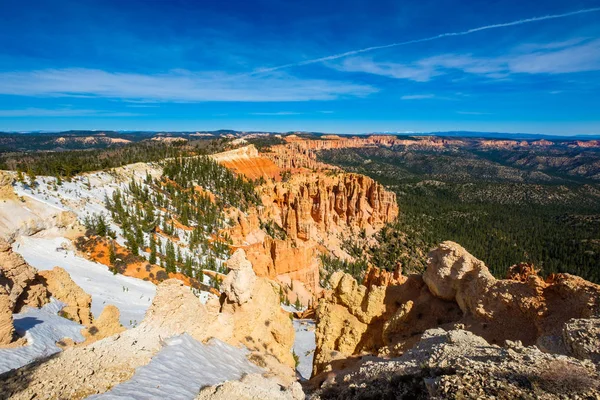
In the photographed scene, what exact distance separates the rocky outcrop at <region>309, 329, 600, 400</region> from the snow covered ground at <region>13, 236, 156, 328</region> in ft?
57.8

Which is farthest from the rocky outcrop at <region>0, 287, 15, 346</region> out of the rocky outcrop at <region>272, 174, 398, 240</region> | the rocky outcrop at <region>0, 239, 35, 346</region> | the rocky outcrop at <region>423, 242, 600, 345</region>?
the rocky outcrop at <region>272, 174, 398, 240</region>

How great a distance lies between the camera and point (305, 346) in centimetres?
2306

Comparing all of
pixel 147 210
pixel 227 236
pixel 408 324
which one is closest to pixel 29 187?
pixel 147 210

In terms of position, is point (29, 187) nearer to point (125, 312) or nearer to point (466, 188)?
point (125, 312)

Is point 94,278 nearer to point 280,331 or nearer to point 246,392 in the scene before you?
point 280,331

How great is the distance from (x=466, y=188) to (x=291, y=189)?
111 m

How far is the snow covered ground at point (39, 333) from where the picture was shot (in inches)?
351

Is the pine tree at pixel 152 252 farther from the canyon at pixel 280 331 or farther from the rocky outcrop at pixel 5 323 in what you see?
the rocky outcrop at pixel 5 323

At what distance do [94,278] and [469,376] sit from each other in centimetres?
2911

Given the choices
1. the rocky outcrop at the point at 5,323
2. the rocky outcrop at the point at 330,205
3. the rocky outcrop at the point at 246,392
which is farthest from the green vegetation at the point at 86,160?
the rocky outcrop at the point at 246,392

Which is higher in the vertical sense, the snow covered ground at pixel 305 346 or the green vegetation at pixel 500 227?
the snow covered ground at pixel 305 346

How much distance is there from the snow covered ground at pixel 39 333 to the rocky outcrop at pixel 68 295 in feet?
2.24

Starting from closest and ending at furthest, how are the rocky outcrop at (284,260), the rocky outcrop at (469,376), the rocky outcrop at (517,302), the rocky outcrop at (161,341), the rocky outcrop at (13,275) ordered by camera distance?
the rocky outcrop at (469,376)
the rocky outcrop at (161,341)
the rocky outcrop at (517,302)
the rocky outcrop at (13,275)
the rocky outcrop at (284,260)

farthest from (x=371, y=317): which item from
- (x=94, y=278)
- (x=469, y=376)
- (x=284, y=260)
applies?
(x=284, y=260)
